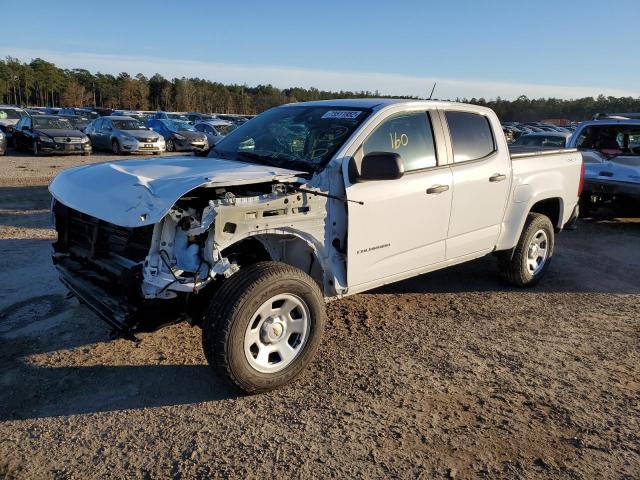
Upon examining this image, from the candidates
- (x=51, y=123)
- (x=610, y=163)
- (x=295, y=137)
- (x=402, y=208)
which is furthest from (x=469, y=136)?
(x=51, y=123)

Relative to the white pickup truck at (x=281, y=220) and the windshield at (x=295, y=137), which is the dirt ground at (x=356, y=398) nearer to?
the white pickup truck at (x=281, y=220)

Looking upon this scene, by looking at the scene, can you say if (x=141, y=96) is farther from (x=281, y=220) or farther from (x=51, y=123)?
(x=281, y=220)

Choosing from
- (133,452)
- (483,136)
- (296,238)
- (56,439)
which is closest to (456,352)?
(296,238)

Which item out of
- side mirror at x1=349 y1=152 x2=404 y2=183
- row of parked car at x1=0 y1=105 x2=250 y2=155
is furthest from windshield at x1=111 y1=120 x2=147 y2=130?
Answer: side mirror at x1=349 y1=152 x2=404 y2=183

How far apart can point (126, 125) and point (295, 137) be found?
18.7m

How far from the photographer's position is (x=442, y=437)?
121 inches

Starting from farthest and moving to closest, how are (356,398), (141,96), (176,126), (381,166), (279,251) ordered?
(141,96) < (176,126) < (279,251) < (381,166) < (356,398)

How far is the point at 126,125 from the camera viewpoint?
21047mm

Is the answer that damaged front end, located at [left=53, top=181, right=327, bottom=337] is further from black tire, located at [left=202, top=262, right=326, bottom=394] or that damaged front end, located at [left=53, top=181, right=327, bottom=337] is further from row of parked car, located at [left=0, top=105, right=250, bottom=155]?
row of parked car, located at [left=0, top=105, right=250, bottom=155]

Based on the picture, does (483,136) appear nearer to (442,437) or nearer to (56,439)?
(442,437)

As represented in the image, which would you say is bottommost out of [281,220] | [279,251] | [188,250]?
[279,251]

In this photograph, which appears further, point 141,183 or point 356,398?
point 356,398

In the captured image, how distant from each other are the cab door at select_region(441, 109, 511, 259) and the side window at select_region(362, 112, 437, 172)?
0.29 meters

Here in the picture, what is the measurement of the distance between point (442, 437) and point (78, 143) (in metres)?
19.3
